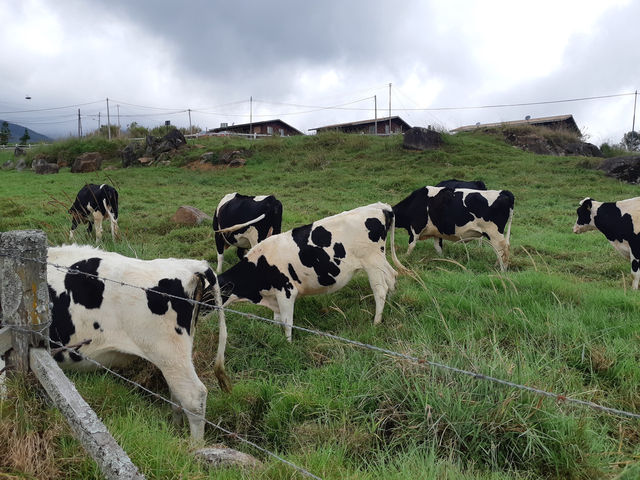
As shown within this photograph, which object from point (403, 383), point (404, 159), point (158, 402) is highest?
point (404, 159)

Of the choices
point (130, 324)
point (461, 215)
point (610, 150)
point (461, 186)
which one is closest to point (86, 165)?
point (461, 186)

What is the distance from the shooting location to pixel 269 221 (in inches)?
311

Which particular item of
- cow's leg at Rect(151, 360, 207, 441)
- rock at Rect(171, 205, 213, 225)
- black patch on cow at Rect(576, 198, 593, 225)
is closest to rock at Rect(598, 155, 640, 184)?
black patch on cow at Rect(576, 198, 593, 225)

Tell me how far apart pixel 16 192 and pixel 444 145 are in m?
19.8

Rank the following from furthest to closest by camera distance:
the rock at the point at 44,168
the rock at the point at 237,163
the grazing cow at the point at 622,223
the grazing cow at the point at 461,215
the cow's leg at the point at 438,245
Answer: the rock at the point at 44,168 → the rock at the point at 237,163 → the cow's leg at the point at 438,245 → the grazing cow at the point at 461,215 → the grazing cow at the point at 622,223

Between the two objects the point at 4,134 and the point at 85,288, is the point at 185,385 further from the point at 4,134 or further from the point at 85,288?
the point at 4,134

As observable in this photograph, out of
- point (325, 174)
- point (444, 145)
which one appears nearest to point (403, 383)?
point (325, 174)

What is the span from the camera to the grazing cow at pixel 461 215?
8.20 metres

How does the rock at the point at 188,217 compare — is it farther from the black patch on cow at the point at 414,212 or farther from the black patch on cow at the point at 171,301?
the black patch on cow at the point at 171,301

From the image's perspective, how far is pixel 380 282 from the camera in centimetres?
555

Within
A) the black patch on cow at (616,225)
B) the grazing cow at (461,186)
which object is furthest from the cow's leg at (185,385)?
the black patch on cow at (616,225)

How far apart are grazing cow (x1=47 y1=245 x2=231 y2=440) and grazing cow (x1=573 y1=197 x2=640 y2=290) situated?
21.6 ft

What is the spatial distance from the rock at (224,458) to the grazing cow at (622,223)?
6569 millimetres

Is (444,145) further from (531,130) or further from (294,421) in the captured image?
(294,421)
